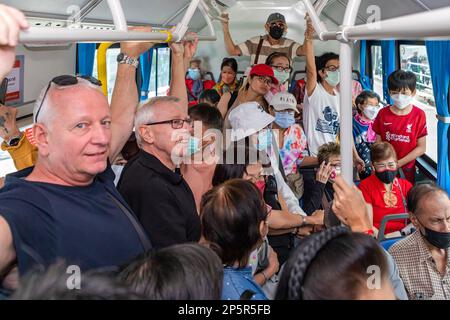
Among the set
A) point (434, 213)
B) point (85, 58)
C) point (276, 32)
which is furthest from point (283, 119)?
point (85, 58)

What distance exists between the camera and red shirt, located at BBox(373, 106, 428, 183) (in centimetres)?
413

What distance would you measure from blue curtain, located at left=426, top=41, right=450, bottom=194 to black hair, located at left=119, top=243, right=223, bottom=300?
12.1 feet

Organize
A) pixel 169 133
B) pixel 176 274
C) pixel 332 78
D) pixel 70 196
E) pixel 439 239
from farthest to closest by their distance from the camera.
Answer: pixel 332 78 → pixel 439 239 → pixel 169 133 → pixel 70 196 → pixel 176 274

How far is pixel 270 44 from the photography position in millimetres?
5211

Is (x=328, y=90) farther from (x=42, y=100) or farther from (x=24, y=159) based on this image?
(x=42, y=100)

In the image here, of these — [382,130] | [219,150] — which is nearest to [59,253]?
[219,150]

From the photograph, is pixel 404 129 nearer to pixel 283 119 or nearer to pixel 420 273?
Result: pixel 283 119

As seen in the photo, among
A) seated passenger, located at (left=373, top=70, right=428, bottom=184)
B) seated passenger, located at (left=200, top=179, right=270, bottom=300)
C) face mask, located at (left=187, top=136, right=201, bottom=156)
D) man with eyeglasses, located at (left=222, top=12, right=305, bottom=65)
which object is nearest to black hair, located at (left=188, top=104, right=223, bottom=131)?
face mask, located at (left=187, top=136, right=201, bottom=156)

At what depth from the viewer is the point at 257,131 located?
273 centimetres

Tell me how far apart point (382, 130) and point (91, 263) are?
12.0 feet

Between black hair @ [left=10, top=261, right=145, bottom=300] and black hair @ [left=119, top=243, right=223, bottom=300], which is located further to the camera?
black hair @ [left=119, top=243, right=223, bottom=300]

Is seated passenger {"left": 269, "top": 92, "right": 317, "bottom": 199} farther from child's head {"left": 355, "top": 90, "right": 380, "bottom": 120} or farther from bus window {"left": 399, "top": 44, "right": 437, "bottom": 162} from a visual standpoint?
bus window {"left": 399, "top": 44, "right": 437, "bottom": 162}

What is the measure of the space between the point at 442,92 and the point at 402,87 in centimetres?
50

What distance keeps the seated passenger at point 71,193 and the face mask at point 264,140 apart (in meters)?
1.33
